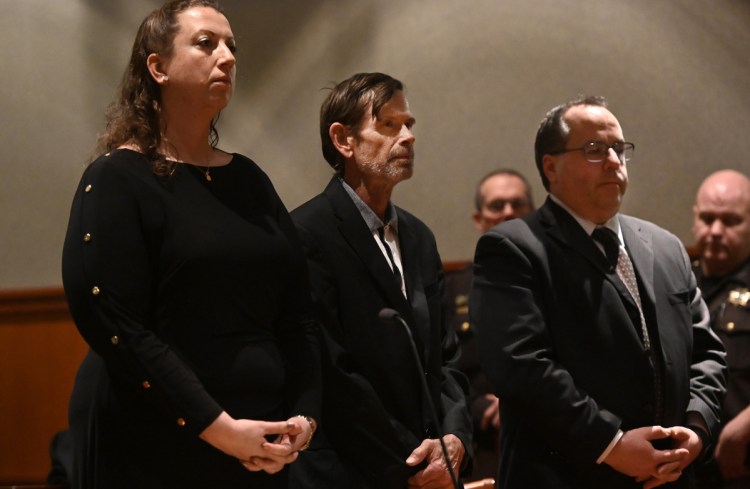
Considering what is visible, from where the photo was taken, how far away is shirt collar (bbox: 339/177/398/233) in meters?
2.58

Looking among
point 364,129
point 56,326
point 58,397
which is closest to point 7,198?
point 56,326

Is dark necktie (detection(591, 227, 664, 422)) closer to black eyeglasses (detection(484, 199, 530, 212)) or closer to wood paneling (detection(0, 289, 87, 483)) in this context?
black eyeglasses (detection(484, 199, 530, 212))

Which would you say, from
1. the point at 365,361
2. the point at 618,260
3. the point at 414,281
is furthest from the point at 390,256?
the point at 618,260

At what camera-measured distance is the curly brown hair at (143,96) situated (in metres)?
2.05

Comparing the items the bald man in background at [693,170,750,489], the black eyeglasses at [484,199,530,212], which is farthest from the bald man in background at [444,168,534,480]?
the bald man in background at [693,170,750,489]

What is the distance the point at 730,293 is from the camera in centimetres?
391

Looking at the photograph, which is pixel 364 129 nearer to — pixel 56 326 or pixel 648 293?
pixel 648 293

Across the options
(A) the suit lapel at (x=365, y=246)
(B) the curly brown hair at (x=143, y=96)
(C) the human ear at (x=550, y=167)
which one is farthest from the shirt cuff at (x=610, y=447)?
(B) the curly brown hair at (x=143, y=96)

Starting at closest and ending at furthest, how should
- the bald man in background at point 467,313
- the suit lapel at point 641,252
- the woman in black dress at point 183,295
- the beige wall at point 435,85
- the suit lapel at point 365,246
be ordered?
the woman in black dress at point 183,295 < the suit lapel at point 365,246 < the suit lapel at point 641,252 < the bald man in background at point 467,313 < the beige wall at point 435,85

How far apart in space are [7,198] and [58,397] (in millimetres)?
985

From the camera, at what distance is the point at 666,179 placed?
4.88m

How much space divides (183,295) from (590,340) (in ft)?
3.72

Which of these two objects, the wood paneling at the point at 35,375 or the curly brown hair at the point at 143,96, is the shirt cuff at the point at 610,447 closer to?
the curly brown hair at the point at 143,96

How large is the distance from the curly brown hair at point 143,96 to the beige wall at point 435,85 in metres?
2.76
